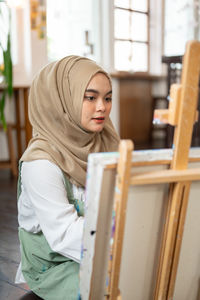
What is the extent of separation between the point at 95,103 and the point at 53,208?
0.35 m

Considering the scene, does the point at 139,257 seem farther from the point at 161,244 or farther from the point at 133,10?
the point at 133,10

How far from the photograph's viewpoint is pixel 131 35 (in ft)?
18.7

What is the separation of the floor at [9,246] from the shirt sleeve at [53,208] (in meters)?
0.45

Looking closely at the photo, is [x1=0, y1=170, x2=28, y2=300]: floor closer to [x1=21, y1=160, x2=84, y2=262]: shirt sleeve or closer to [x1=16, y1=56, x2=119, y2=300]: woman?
[x1=16, y1=56, x2=119, y2=300]: woman

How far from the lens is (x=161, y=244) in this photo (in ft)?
3.11

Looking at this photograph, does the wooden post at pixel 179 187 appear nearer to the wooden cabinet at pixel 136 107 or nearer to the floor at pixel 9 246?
the floor at pixel 9 246

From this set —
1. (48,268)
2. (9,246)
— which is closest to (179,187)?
(48,268)

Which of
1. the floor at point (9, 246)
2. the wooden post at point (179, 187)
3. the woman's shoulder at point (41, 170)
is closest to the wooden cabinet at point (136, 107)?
the floor at point (9, 246)

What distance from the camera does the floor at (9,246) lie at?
57.2 inches

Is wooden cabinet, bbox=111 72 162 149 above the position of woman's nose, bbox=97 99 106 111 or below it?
below

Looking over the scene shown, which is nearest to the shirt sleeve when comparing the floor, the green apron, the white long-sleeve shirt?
the white long-sleeve shirt

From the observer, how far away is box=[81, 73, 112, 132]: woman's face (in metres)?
1.22

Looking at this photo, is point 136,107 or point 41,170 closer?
point 41,170

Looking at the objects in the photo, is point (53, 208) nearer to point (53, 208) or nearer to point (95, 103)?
point (53, 208)
